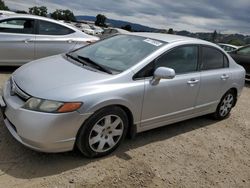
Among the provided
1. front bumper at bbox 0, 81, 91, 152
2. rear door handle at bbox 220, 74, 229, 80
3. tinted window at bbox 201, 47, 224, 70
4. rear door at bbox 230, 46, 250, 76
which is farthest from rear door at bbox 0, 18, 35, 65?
rear door at bbox 230, 46, 250, 76

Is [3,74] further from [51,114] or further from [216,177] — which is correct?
[216,177]

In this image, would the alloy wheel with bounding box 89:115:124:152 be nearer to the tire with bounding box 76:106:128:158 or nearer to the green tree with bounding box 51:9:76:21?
the tire with bounding box 76:106:128:158

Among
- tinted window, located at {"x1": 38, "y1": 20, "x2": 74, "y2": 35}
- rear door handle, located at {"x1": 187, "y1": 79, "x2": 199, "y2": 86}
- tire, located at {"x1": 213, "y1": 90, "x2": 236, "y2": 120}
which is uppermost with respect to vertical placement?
tinted window, located at {"x1": 38, "y1": 20, "x2": 74, "y2": 35}

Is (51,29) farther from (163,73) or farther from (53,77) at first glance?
(163,73)

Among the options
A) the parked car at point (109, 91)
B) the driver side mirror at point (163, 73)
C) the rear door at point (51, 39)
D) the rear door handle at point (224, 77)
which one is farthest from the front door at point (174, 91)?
the rear door at point (51, 39)

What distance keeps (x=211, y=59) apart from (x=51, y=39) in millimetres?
4095

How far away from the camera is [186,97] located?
4320mm

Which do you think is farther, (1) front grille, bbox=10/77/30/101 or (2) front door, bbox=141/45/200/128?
(2) front door, bbox=141/45/200/128

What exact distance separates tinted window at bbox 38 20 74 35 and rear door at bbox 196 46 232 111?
13.2 ft

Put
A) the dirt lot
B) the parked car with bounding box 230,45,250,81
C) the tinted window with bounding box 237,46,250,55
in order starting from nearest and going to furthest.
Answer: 1. the dirt lot
2. the parked car with bounding box 230,45,250,81
3. the tinted window with bounding box 237,46,250,55

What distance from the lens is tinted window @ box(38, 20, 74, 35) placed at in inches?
279

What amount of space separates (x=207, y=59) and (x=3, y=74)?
4.65 m

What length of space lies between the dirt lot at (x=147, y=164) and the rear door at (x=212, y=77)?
0.57m

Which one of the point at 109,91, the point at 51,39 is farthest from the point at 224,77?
the point at 51,39
